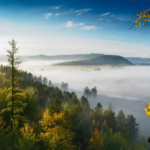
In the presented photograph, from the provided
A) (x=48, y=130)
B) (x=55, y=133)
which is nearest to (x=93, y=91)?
(x=55, y=133)

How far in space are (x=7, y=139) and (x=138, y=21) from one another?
18506 mm

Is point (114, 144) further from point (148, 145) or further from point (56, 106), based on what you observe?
point (148, 145)

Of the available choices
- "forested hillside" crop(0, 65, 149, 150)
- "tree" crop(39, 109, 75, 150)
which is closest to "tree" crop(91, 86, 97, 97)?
"forested hillside" crop(0, 65, 149, 150)

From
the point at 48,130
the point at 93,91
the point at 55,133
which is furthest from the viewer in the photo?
the point at 93,91

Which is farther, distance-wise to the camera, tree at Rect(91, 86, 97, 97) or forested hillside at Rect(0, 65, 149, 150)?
tree at Rect(91, 86, 97, 97)

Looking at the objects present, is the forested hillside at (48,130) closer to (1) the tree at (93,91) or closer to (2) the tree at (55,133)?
(2) the tree at (55,133)

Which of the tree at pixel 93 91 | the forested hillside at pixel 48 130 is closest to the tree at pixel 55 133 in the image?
the forested hillside at pixel 48 130

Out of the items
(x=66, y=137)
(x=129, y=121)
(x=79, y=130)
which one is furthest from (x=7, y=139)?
(x=129, y=121)

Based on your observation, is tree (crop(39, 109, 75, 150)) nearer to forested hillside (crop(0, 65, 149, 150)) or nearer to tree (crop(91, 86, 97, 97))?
forested hillside (crop(0, 65, 149, 150))

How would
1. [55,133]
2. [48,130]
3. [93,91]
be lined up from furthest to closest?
[93,91] → [55,133] → [48,130]

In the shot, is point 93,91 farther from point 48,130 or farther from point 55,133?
point 48,130

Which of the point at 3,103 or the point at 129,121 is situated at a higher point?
the point at 3,103

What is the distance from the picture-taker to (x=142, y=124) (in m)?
84.4

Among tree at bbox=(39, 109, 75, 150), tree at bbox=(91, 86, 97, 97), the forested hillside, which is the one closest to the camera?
the forested hillside
